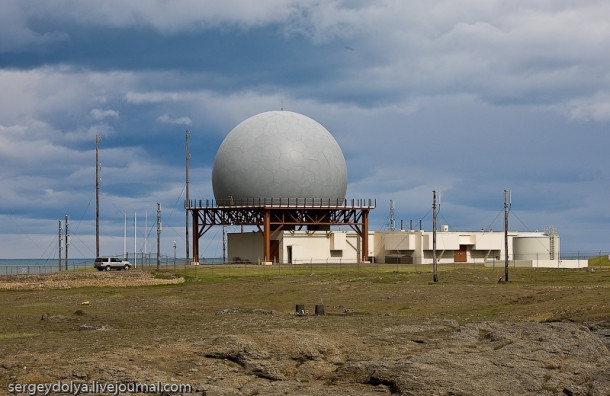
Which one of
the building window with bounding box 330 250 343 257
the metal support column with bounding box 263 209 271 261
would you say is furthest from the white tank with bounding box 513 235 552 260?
the metal support column with bounding box 263 209 271 261

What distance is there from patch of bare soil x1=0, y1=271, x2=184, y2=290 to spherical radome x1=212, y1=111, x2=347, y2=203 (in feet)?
61.9

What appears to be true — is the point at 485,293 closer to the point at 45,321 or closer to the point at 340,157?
the point at 45,321

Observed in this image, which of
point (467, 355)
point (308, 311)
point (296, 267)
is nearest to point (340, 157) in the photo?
point (296, 267)

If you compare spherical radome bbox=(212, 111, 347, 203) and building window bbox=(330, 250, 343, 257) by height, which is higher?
spherical radome bbox=(212, 111, 347, 203)

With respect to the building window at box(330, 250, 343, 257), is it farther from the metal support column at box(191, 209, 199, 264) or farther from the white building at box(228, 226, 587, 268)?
the metal support column at box(191, 209, 199, 264)

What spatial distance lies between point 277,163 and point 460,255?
24.1 meters

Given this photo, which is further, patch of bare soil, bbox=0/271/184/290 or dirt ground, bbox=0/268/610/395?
patch of bare soil, bbox=0/271/184/290

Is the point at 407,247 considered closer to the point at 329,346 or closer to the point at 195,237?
the point at 195,237

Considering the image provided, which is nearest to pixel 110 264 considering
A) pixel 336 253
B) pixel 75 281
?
pixel 75 281

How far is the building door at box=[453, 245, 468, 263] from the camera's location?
85500 mm

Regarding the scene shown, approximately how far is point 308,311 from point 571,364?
15.2 metres

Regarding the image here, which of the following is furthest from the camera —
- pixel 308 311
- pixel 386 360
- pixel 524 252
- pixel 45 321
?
pixel 524 252

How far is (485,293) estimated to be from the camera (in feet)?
135

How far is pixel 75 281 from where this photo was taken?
55.0 m
